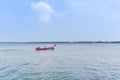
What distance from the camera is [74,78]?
1791 centimetres

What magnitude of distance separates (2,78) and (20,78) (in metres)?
2.27

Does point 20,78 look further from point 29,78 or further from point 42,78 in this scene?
point 42,78

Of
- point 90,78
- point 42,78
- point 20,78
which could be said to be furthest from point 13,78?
point 90,78

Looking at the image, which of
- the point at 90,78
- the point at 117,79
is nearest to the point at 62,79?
the point at 90,78

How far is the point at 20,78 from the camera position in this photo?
18156 mm

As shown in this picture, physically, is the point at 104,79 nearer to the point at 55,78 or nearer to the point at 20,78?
the point at 55,78

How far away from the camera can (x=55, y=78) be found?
18031mm

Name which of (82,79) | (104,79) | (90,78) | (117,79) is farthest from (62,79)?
(117,79)

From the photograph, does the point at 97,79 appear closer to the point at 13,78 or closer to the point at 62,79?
the point at 62,79

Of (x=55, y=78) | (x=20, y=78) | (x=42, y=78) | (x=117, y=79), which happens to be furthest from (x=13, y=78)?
(x=117, y=79)

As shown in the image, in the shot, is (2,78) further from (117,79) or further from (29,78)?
(117,79)

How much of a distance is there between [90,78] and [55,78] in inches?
167

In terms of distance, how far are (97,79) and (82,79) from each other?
1.76 meters

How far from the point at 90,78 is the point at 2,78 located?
35.4ft
